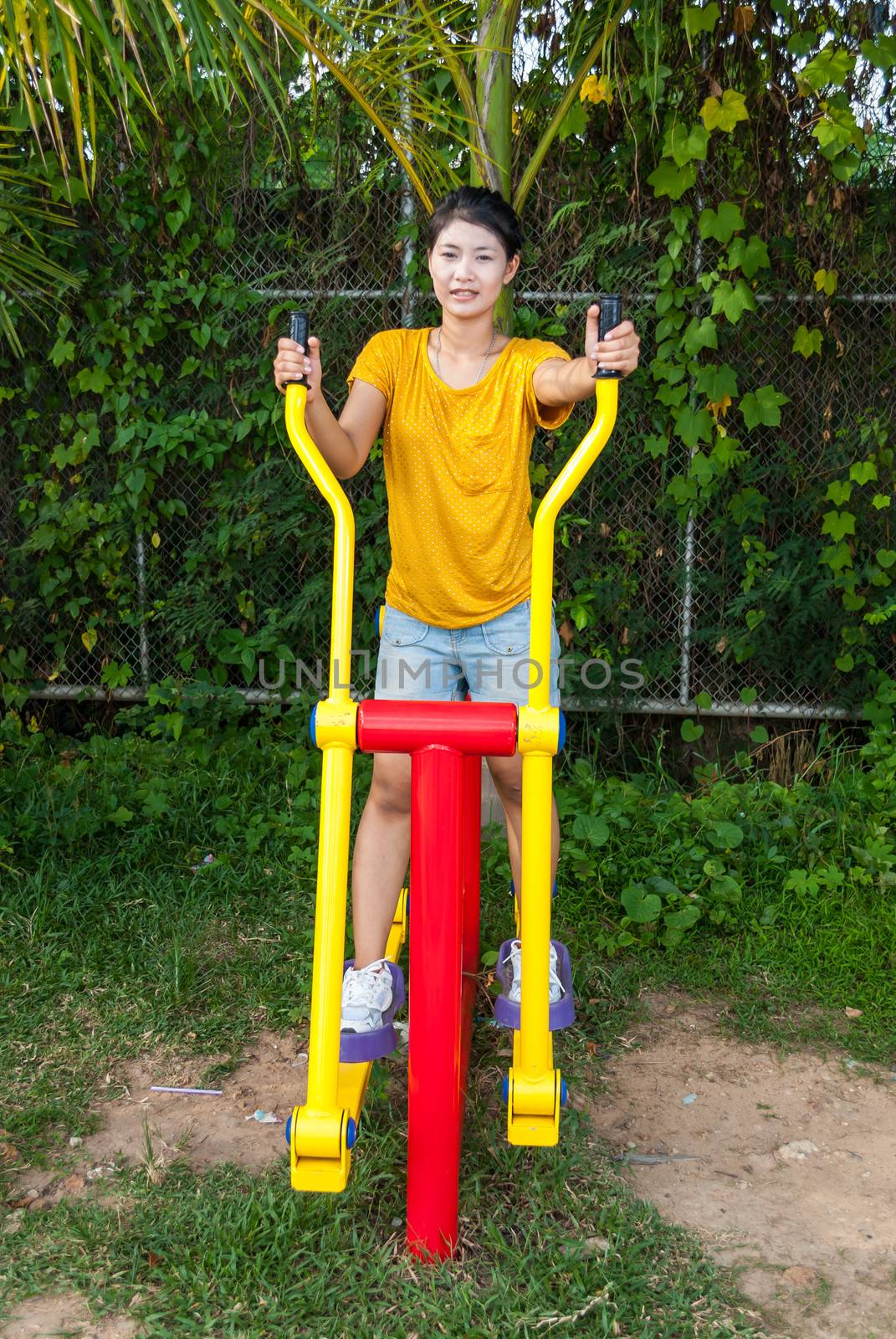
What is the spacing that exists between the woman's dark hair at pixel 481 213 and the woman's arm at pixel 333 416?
325mm

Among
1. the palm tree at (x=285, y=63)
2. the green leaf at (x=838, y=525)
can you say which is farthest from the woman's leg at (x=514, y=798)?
the green leaf at (x=838, y=525)

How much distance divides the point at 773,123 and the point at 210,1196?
11.3ft

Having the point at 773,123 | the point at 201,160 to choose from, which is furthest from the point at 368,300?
the point at 773,123

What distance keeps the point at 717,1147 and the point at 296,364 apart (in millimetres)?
1722

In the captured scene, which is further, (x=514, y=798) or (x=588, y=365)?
(x=514, y=798)

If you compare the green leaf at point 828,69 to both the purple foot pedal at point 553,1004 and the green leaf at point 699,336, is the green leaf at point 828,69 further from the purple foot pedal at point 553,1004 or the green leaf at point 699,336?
the purple foot pedal at point 553,1004

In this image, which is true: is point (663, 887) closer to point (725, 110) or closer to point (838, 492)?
point (838, 492)

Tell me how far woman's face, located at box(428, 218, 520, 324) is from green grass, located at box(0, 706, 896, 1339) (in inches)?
62.1

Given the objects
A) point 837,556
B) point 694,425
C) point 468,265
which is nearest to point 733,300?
point 694,425

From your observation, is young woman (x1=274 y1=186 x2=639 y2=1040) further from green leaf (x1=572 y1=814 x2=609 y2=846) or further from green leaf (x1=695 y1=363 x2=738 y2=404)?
green leaf (x1=695 y1=363 x2=738 y2=404)

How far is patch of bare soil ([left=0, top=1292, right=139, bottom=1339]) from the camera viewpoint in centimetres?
182

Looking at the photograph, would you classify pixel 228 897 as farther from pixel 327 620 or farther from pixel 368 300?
pixel 368 300

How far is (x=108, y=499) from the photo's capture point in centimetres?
426

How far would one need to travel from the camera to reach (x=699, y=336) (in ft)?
12.2
